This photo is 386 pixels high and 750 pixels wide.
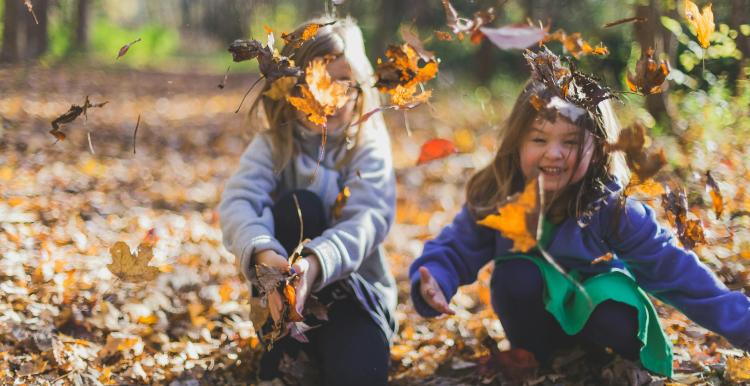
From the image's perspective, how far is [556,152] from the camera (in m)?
2.15

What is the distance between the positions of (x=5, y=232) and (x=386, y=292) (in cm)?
181

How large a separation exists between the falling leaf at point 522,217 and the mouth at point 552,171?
53 centimetres

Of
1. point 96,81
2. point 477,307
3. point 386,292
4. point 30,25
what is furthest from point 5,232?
point 30,25

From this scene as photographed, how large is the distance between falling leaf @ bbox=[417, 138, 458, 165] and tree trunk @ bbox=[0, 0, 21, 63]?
8.55 metres

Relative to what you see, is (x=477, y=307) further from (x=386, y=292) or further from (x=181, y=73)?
(x=181, y=73)

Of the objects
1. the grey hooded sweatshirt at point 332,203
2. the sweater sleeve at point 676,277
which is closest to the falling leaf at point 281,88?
the grey hooded sweatshirt at point 332,203

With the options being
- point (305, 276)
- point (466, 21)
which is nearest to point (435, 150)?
point (466, 21)


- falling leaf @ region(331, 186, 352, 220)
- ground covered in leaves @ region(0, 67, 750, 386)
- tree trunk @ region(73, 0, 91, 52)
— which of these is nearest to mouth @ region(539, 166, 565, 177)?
ground covered in leaves @ region(0, 67, 750, 386)

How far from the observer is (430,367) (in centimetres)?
265

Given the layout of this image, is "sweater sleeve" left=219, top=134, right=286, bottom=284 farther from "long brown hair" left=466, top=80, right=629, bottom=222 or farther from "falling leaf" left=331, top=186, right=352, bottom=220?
"long brown hair" left=466, top=80, right=629, bottom=222

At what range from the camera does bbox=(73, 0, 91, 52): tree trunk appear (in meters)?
15.6

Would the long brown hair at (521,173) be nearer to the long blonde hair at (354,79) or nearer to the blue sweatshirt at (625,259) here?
the blue sweatshirt at (625,259)

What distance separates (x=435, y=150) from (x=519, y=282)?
514 millimetres

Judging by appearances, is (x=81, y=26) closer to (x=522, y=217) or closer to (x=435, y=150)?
(x=435, y=150)
